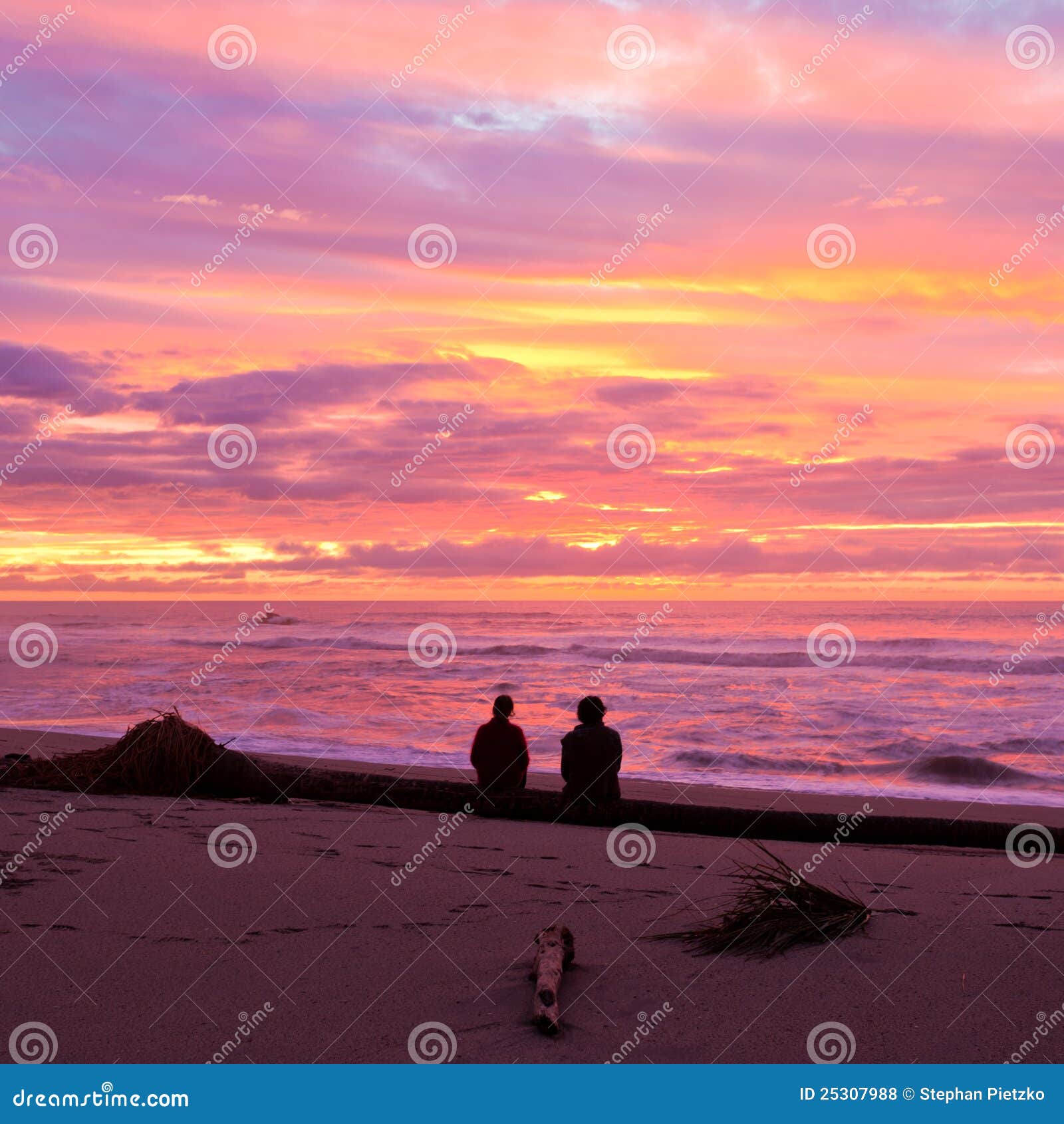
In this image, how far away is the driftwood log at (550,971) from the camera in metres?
3.62

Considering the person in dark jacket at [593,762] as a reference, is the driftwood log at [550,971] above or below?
below

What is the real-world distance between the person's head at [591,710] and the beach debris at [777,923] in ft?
13.8

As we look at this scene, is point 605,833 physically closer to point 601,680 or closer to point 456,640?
point 601,680

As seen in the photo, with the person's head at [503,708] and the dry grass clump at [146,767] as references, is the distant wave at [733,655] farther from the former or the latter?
the dry grass clump at [146,767]

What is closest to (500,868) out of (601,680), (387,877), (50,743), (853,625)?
(387,877)

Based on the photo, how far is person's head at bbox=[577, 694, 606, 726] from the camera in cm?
901

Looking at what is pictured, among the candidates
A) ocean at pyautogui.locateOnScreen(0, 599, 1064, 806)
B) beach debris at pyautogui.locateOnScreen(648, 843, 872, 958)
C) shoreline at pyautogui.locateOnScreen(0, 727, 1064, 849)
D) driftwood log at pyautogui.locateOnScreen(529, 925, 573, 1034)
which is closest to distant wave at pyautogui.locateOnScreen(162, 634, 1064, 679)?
ocean at pyautogui.locateOnScreen(0, 599, 1064, 806)

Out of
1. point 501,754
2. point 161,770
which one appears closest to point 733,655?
point 501,754

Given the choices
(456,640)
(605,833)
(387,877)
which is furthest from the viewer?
(456,640)

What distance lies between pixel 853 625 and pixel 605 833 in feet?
170

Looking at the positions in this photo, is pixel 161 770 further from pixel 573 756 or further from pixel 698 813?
pixel 698 813

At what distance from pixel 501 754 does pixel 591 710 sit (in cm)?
99

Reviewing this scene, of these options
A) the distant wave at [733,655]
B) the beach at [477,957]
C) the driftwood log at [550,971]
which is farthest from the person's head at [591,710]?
the distant wave at [733,655]

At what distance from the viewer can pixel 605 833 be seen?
7.18 meters
